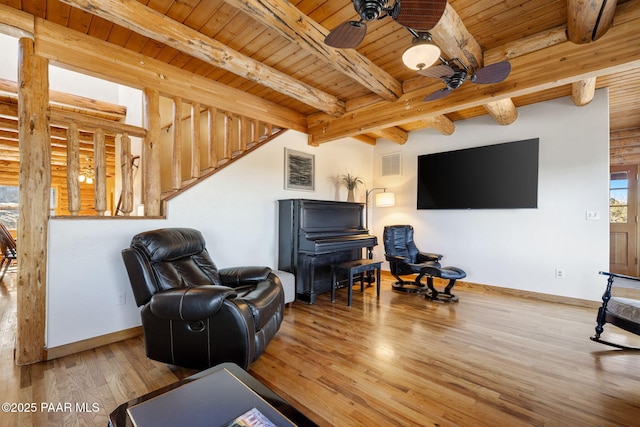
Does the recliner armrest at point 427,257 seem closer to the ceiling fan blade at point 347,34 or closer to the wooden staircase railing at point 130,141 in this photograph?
the wooden staircase railing at point 130,141

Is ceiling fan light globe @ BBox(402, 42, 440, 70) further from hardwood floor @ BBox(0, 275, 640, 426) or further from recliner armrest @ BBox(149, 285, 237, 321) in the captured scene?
hardwood floor @ BBox(0, 275, 640, 426)

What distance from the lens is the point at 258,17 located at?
196 cm

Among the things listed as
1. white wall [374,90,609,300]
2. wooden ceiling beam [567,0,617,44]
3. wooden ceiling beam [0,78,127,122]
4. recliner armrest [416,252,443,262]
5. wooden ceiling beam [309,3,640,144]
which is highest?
wooden ceiling beam [0,78,127,122]

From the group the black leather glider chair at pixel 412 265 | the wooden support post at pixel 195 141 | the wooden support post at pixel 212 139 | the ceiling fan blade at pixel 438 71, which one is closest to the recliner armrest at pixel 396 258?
the black leather glider chair at pixel 412 265

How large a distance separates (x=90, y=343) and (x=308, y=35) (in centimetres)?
324

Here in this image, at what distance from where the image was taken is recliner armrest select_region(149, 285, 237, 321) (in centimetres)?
182

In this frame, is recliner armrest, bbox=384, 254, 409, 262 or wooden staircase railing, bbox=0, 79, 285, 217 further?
recliner armrest, bbox=384, 254, 409, 262

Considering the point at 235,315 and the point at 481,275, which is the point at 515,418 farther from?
the point at 481,275

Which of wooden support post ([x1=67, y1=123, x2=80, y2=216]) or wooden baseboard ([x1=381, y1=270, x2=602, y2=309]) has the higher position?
wooden support post ([x1=67, y1=123, x2=80, y2=216])

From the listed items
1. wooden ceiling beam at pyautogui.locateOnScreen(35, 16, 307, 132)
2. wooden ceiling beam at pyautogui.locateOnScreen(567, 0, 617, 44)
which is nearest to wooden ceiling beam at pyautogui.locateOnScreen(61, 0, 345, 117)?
wooden ceiling beam at pyautogui.locateOnScreen(35, 16, 307, 132)

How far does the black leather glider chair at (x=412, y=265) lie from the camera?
375cm

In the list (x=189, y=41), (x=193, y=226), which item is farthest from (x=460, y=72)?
(x=193, y=226)

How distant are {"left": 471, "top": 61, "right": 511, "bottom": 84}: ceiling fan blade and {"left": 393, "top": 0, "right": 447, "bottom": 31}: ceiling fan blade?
85 centimetres

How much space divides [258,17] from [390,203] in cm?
374
